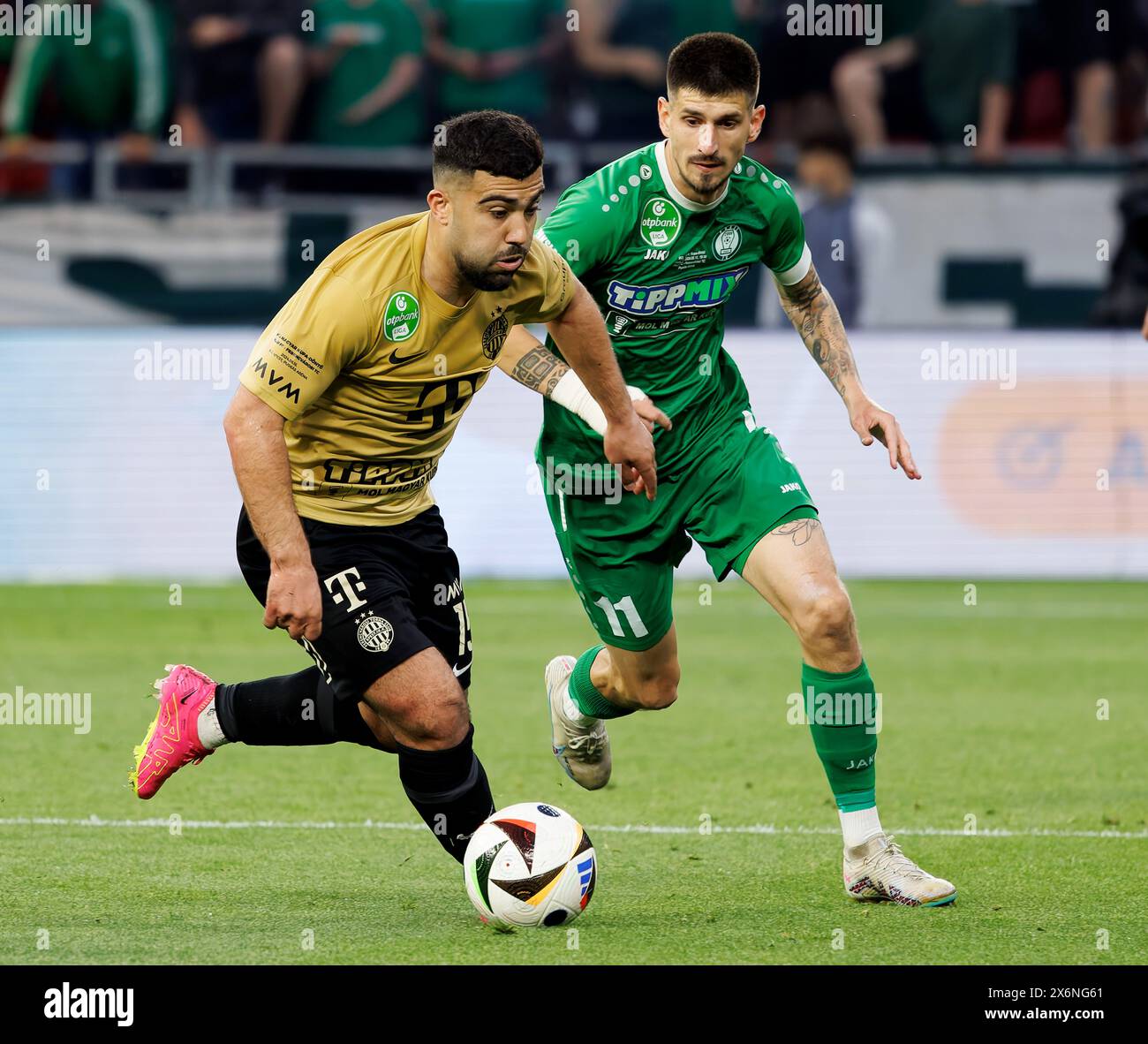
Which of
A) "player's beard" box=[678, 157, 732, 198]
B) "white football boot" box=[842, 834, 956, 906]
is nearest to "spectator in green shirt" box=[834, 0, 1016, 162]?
"player's beard" box=[678, 157, 732, 198]

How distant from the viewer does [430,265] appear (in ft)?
17.6

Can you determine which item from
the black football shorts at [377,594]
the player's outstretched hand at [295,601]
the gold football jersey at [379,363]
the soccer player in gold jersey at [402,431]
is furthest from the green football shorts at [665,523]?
the player's outstretched hand at [295,601]

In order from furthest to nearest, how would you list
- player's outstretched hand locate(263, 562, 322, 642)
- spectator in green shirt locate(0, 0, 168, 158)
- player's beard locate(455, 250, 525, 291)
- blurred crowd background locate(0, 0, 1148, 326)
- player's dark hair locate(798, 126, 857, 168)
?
spectator in green shirt locate(0, 0, 168, 158)
blurred crowd background locate(0, 0, 1148, 326)
player's dark hair locate(798, 126, 857, 168)
player's beard locate(455, 250, 525, 291)
player's outstretched hand locate(263, 562, 322, 642)

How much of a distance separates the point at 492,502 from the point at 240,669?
431 centimetres

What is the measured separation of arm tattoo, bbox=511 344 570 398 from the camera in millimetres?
6191

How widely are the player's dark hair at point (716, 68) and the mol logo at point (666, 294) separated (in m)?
0.63

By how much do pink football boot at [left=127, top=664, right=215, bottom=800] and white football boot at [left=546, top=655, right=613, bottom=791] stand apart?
144 cm

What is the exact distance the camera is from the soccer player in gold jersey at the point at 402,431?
5086mm

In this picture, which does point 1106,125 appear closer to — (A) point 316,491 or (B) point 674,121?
(B) point 674,121

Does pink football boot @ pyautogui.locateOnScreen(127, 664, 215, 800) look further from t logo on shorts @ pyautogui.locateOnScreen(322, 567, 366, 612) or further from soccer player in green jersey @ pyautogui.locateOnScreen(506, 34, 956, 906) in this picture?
soccer player in green jersey @ pyautogui.locateOnScreen(506, 34, 956, 906)

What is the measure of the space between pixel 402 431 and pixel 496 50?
1225 cm

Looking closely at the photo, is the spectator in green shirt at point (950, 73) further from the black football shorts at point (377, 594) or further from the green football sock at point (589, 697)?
the black football shorts at point (377, 594)

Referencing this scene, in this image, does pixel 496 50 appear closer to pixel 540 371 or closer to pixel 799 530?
pixel 540 371
